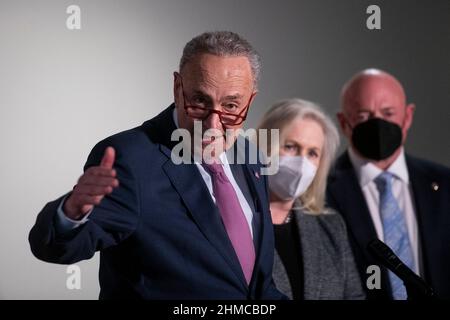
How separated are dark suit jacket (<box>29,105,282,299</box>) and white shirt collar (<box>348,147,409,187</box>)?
918mm

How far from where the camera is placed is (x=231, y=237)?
1646 mm

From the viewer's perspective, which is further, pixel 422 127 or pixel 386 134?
pixel 422 127

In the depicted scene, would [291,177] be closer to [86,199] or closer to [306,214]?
[306,214]

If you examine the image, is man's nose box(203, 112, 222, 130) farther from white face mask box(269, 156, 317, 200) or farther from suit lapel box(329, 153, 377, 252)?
suit lapel box(329, 153, 377, 252)

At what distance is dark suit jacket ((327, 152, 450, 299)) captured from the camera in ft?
7.51

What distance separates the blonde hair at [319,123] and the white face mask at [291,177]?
0.06 metres

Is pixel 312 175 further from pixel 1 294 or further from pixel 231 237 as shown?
pixel 1 294

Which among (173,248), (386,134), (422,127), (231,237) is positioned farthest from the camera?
(422,127)

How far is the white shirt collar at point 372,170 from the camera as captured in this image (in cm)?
243

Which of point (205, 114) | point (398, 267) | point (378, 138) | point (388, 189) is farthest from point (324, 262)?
point (205, 114)

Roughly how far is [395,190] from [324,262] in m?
0.44

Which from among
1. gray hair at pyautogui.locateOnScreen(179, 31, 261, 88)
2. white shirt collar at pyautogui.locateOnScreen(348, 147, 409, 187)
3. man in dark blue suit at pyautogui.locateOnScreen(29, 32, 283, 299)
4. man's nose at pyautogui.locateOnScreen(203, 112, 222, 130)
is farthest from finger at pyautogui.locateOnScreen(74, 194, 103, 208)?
white shirt collar at pyautogui.locateOnScreen(348, 147, 409, 187)

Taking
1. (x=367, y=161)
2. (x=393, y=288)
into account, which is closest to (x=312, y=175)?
(x=367, y=161)
